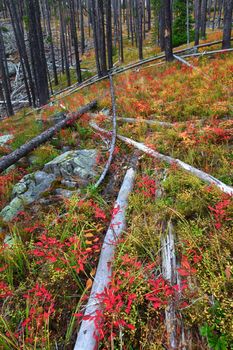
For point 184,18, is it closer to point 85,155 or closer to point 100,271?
point 85,155

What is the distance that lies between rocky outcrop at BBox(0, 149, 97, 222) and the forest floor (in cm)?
26

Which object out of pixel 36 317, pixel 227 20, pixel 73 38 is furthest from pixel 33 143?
pixel 73 38

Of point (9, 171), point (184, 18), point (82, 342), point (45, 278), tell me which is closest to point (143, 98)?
point (9, 171)

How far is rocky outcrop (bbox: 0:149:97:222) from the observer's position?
4.80m

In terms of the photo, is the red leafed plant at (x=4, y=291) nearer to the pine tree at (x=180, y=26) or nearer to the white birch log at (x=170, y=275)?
the white birch log at (x=170, y=275)

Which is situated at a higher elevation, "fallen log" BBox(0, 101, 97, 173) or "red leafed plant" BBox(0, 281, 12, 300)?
"fallen log" BBox(0, 101, 97, 173)

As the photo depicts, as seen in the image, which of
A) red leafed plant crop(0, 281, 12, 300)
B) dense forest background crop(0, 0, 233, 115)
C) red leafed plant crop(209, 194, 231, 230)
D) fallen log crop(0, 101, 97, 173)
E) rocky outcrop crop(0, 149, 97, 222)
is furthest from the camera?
dense forest background crop(0, 0, 233, 115)

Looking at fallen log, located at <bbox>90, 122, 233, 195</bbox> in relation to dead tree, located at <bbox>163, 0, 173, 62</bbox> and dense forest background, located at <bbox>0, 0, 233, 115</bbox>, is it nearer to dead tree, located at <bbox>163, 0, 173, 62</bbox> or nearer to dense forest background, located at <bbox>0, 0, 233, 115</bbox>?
dead tree, located at <bbox>163, 0, 173, 62</bbox>

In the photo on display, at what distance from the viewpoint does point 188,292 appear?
2572 millimetres

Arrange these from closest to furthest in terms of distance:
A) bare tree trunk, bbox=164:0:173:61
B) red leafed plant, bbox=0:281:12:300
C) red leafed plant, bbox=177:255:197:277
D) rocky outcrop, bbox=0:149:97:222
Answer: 1. red leafed plant, bbox=177:255:197:277
2. red leafed plant, bbox=0:281:12:300
3. rocky outcrop, bbox=0:149:97:222
4. bare tree trunk, bbox=164:0:173:61

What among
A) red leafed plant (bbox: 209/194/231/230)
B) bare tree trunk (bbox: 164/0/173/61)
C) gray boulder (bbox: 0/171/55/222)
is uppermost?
bare tree trunk (bbox: 164/0/173/61)

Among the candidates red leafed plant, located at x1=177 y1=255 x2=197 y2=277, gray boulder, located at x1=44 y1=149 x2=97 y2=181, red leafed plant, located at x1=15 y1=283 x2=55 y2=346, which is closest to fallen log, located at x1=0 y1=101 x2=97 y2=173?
gray boulder, located at x1=44 y1=149 x2=97 y2=181

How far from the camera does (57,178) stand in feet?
17.5

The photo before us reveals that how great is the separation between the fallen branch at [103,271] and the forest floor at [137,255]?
0.10 metres
